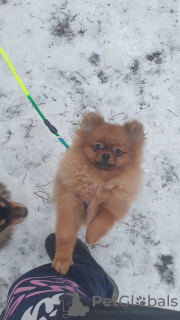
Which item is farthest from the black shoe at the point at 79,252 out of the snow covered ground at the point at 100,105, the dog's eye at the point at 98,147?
the dog's eye at the point at 98,147

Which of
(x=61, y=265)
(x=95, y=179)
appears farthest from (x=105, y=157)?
(x=61, y=265)

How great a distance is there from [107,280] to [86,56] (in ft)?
7.49

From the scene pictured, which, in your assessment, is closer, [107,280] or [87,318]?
[87,318]

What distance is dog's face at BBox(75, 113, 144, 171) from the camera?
83.7 inches

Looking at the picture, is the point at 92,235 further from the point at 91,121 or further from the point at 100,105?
the point at 100,105

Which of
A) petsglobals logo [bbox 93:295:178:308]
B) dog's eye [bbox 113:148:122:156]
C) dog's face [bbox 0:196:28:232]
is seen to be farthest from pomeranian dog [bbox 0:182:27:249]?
petsglobals logo [bbox 93:295:178:308]

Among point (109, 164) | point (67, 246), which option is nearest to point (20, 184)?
point (67, 246)

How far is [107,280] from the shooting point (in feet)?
8.78

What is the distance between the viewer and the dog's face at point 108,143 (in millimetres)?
2125

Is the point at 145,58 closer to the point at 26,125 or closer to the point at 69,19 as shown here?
the point at 69,19

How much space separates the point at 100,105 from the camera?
311 centimetres

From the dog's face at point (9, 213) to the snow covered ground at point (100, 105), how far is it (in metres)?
0.53

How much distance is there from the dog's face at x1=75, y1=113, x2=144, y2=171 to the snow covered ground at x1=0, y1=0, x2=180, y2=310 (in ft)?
2.54

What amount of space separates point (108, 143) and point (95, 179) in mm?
332
